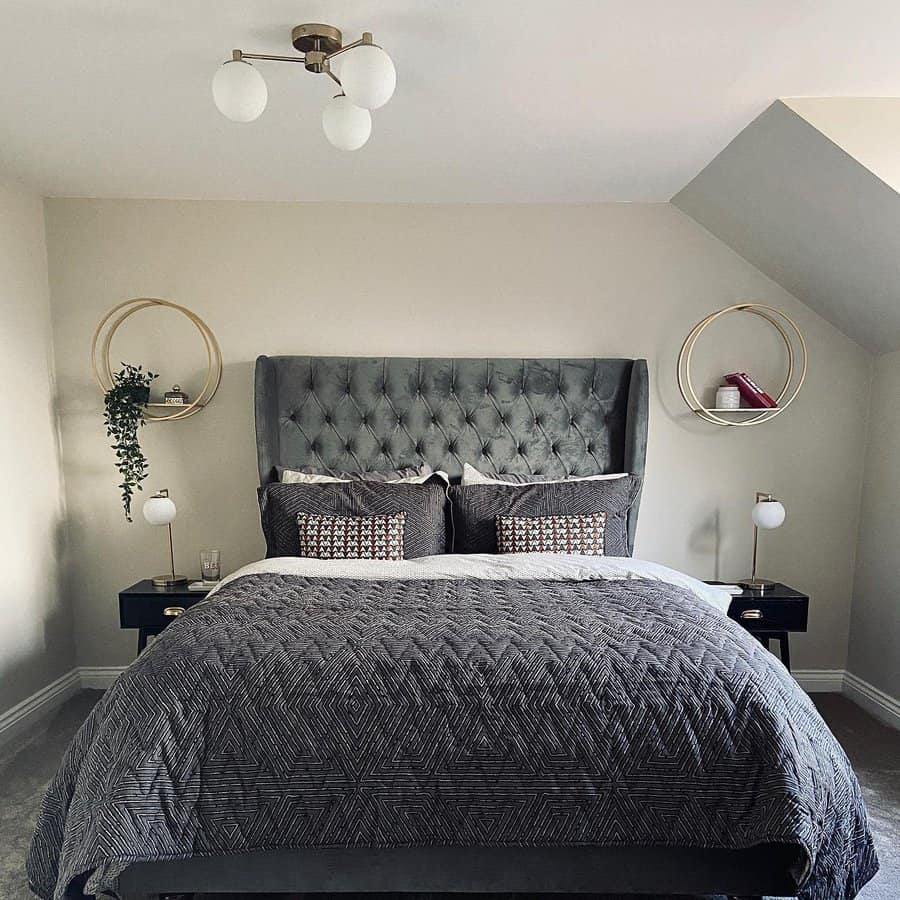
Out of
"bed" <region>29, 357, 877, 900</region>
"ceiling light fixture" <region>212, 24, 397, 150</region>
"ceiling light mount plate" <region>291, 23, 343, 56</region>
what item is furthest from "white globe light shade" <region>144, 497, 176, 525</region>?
"ceiling light mount plate" <region>291, 23, 343, 56</region>

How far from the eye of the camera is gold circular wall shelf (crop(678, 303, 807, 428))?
138 inches

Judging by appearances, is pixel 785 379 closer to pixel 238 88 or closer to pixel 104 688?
pixel 238 88

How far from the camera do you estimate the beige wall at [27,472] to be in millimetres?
3156

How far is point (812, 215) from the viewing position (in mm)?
2877

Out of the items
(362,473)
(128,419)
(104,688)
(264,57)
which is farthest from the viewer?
(104,688)

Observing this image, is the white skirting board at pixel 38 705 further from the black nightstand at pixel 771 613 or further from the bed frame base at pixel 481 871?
the black nightstand at pixel 771 613

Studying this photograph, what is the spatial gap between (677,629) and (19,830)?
2.15m

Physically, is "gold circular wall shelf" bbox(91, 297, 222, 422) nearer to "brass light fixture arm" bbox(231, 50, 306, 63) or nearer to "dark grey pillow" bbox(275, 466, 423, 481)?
"dark grey pillow" bbox(275, 466, 423, 481)

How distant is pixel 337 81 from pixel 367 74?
0.74ft

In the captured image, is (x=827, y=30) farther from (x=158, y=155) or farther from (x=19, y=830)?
(x=19, y=830)

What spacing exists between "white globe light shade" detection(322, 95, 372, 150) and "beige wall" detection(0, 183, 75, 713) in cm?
196

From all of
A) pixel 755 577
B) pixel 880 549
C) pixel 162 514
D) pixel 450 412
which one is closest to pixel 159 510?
pixel 162 514

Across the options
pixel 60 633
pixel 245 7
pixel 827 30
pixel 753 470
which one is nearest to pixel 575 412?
pixel 753 470

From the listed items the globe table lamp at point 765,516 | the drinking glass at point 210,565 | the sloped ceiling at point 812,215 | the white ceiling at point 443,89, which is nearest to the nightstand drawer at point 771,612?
the globe table lamp at point 765,516
